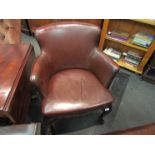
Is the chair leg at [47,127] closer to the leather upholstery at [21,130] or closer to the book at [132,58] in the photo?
the leather upholstery at [21,130]

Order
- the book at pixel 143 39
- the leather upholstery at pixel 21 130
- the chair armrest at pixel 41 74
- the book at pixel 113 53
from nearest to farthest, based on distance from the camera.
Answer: the leather upholstery at pixel 21 130
the chair armrest at pixel 41 74
the book at pixel 143 39
the book at pixel 113 53

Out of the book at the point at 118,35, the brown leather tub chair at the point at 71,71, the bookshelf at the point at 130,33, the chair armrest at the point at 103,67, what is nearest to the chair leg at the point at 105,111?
the brown leather tub chair at the point at 71,71

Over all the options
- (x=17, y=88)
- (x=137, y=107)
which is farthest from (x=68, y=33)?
(x=137, y=107)

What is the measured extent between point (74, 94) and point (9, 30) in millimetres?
784

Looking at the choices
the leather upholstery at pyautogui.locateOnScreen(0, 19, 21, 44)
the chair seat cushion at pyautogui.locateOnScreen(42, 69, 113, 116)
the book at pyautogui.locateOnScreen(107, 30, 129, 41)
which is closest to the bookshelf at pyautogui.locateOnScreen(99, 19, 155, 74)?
the book at pyautogui.locateOnScreen(107, 30, 129, 41)

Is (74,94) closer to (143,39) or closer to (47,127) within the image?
(47,127)

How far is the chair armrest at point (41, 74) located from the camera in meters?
0.94

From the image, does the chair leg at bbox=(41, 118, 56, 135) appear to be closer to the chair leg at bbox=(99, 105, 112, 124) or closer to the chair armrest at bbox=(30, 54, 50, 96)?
the chair armrest at bbox=(30, 54, 50, 96)

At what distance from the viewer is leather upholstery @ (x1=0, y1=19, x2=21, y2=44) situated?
3.63 ft

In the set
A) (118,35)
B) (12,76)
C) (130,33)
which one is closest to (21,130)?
(12,76)

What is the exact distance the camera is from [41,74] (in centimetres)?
101
